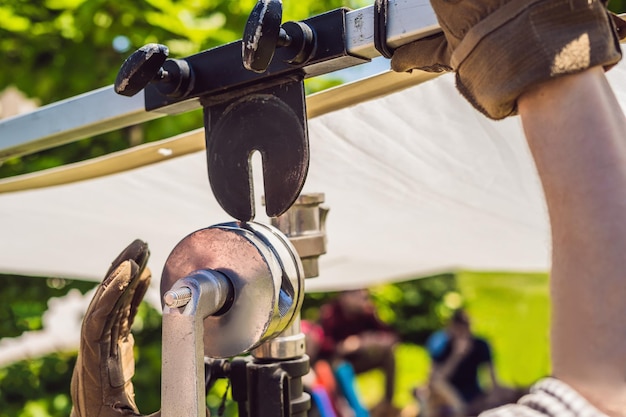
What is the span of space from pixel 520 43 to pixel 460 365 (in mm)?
4910

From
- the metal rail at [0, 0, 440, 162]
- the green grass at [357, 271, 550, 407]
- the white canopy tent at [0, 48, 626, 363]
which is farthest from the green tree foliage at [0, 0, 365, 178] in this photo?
the green grass at [357, 271, 550, 407]

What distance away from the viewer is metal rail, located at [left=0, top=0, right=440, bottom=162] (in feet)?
2.72

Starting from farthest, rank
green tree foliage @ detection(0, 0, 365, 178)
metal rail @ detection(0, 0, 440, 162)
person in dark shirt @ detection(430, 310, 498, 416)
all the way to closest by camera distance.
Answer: person in dark shirt @ detection(430, 310, 498, 416), green tree foliage @ detection(0, 0, 365, 178), metal rail @ detection(0, 0, 440, 162)

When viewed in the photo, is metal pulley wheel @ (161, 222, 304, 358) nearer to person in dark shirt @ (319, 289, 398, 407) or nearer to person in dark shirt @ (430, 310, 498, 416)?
person in dark shirt @ (319, 289, 398, 407)

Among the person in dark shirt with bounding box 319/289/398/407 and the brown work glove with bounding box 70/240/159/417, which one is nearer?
the brown work glove with bounding box 70/240/159/417

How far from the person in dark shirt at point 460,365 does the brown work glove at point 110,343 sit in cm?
413

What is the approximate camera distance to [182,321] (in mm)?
824

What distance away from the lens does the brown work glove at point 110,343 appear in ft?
3.25

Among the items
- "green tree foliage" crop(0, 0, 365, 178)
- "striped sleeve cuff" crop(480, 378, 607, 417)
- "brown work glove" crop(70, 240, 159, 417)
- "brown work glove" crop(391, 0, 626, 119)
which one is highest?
"green tree foliage" crop(0, 0, 365, 178)

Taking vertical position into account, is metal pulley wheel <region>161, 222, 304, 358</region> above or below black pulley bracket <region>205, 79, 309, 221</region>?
below

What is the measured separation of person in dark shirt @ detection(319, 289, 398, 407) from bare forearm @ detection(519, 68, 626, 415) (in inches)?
152

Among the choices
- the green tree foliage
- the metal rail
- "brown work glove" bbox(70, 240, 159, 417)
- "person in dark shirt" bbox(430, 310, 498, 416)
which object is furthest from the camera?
"person in dark shirt" bbox(430, 310, 498, 416)

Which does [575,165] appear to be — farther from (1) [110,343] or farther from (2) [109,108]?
(2) [109,108]

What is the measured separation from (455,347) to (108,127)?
14.9ft
